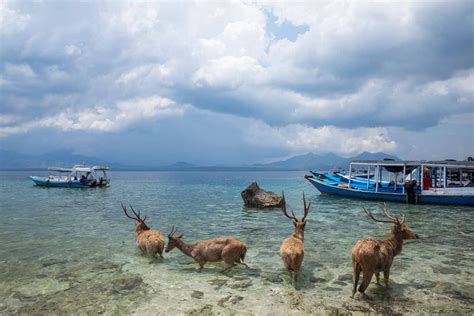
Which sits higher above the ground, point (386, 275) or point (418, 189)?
point (418, 189)

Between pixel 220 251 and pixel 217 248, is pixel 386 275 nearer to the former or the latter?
pixel 220 251

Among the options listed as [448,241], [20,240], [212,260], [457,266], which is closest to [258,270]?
[212,260]

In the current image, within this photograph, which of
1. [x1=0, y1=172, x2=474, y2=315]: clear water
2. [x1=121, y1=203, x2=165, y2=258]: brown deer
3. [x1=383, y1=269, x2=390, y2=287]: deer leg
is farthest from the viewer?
[x1=121, y1=203, x2=165, y2=258]: brown deer

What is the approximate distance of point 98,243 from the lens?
16.1m

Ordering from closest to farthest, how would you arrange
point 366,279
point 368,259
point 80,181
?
1. point 368,259
2. point 366,279
3. point 80,181

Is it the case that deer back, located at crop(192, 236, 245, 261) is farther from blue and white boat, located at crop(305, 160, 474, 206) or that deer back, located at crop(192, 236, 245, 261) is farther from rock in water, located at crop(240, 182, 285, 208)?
blue and white boat, located at crop(305, 160, 474, 206)

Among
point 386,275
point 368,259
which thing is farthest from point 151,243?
point 386,275

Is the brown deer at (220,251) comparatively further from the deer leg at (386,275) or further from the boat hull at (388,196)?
the boat hull at (388,196)

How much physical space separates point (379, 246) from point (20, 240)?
1700 cm

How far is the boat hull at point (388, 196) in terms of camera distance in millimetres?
31080

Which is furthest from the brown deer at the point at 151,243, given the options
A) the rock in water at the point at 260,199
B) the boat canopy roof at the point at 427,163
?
the boat canopy roof at the point at 427,163

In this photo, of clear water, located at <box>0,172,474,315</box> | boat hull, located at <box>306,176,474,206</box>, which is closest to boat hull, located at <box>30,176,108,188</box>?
boat hull, located at <box>306,176,474,206</box>

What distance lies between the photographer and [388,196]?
1400 inches

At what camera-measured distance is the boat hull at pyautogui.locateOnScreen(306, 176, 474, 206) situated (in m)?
31.1
